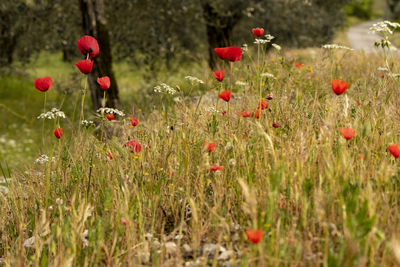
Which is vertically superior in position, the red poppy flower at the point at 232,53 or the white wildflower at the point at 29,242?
the red poppy flower at the point at 232,53

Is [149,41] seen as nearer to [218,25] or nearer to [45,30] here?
[218,25]

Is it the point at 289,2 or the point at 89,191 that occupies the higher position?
the point at 289,2

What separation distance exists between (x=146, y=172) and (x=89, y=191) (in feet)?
1.40

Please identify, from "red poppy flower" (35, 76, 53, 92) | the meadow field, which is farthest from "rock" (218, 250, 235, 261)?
"red poppy flower" (35, 76, 53, 92)

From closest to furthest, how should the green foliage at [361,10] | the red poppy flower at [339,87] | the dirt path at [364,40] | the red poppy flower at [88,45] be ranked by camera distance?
1. the red poppy flower at [339,87]
2. the red poppy flower at [88,45]
3. the dirt path at [364,40]
4. the green foliage at [361,10]

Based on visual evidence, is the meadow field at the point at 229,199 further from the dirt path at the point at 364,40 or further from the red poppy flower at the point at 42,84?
the dirt path at the point at 364,40

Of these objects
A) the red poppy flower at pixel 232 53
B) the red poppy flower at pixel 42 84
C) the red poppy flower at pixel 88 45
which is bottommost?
the red poppy flower at pixel 42 84

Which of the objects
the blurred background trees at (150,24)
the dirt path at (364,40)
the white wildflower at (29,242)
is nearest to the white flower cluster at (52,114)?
the white wildflower at (29,242)

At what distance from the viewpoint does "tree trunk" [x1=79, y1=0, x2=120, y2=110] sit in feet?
28.0

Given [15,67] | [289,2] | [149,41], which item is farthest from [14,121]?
[289,2]

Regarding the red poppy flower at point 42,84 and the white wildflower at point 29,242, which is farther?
the red poppy flower at point 42,84

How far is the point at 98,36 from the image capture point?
28.3 feet

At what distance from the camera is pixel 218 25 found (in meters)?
12.5

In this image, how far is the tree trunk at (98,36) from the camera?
336 inches
